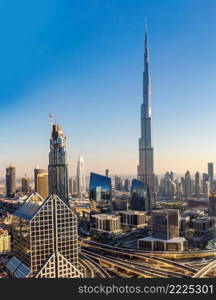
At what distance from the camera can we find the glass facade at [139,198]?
51.2ft

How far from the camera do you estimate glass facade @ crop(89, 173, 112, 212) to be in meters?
14.8

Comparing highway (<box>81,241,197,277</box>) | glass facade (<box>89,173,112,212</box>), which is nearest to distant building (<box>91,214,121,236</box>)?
highway (<box>81,241,197,277</box>)

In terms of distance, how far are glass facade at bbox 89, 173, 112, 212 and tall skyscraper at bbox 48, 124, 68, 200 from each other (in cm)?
139

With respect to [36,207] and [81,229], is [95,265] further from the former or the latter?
[81,229]

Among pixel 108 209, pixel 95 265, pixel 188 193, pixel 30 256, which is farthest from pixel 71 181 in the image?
pixel 30 256

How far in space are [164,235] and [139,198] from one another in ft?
→ 21.2

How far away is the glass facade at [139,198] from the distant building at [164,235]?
5680 millimetres

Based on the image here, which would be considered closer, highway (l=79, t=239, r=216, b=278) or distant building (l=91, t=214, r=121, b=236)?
highway (l=79, t=239, r=216, b=278)

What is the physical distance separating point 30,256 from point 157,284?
10.6 feet

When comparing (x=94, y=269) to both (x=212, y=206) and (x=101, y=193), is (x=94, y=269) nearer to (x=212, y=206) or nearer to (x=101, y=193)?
(x=101, y=193)

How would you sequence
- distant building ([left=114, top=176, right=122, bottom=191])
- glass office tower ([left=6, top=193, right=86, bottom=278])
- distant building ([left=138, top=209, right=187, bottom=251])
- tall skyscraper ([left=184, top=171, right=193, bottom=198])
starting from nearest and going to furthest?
glass office tower ([left=6, top=193, right=86, bottom=278]), distant building ([left=138, top=209, right=187, bottom=251]), tall skyscraper ([left=184, top=171, right=193, bottom=198]), distant building ([left=114, top=176, right=122, bottom=191])

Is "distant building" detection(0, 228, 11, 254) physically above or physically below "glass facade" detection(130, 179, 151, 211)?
below

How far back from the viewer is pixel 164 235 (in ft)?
30.6

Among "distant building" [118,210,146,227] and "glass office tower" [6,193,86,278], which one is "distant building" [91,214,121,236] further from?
"glass office tower" [6,193,86,278]
